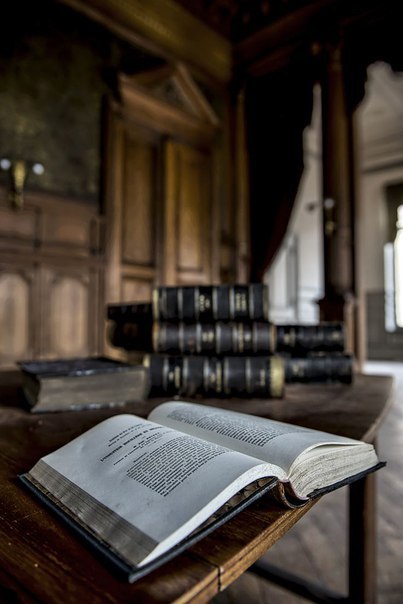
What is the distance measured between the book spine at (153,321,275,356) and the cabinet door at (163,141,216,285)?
10.8 ft

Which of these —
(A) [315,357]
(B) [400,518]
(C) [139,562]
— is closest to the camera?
(C) [139,562]

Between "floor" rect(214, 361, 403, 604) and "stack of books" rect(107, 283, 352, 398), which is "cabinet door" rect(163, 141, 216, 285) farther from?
"stack of books" rect(107, 283, 352, 398)

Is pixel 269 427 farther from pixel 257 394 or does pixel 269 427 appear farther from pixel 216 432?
pixel 257 394

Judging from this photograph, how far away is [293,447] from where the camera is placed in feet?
1.63

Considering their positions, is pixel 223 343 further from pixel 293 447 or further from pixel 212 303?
pixel 293 447

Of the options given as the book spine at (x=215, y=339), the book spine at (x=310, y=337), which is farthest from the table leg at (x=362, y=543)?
the book spine at (x=215, y=339)

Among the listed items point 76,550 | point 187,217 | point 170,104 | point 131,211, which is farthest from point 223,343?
point 170,104

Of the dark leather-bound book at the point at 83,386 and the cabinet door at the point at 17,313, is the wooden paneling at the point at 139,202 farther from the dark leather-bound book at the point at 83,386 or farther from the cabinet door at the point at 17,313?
the dark leather-bound book at the point at 83,386

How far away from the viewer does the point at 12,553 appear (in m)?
0.37

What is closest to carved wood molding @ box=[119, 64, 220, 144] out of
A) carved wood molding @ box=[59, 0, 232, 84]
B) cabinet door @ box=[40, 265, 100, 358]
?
carved wood molding @ box=[59, 0, 232, 84]

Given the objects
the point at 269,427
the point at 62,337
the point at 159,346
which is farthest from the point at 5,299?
the point at 269,427

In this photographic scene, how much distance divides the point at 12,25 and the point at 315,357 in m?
3.50

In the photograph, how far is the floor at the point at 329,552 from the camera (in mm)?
1341

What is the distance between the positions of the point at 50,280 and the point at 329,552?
2.76 metres
